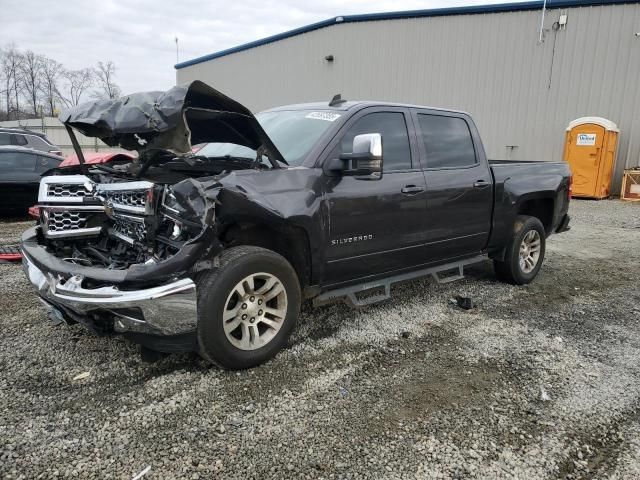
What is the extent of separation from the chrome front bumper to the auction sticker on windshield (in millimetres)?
1747

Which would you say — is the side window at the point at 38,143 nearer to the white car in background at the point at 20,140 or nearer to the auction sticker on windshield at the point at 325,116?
the white car in background at the point at 20,140

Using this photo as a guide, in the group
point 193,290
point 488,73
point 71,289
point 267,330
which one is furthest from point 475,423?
point 488,73

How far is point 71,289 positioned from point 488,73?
15.8 meters

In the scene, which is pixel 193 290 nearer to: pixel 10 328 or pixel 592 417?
pixel 10 328

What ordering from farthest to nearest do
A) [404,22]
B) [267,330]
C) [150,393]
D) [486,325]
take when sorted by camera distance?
1. [404,22]
2. [486,325]
3. [267,330]
4. [150,393]

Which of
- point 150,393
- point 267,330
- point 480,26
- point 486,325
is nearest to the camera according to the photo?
point 150,393

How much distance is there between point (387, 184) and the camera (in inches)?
152

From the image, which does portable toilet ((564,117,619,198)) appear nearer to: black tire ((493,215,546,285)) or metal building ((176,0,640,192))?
metal building ((176,0,640,192))

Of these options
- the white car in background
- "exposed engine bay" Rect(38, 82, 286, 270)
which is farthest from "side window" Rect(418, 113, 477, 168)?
the white car in background

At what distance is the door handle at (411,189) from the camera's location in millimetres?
3972

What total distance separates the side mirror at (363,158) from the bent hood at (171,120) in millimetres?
439

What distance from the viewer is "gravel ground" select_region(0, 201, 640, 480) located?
2.38 meters

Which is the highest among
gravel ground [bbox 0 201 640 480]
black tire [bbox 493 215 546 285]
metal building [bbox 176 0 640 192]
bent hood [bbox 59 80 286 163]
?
metal building [bbox 176 0 640 192]

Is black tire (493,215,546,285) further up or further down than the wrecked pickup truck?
further down
